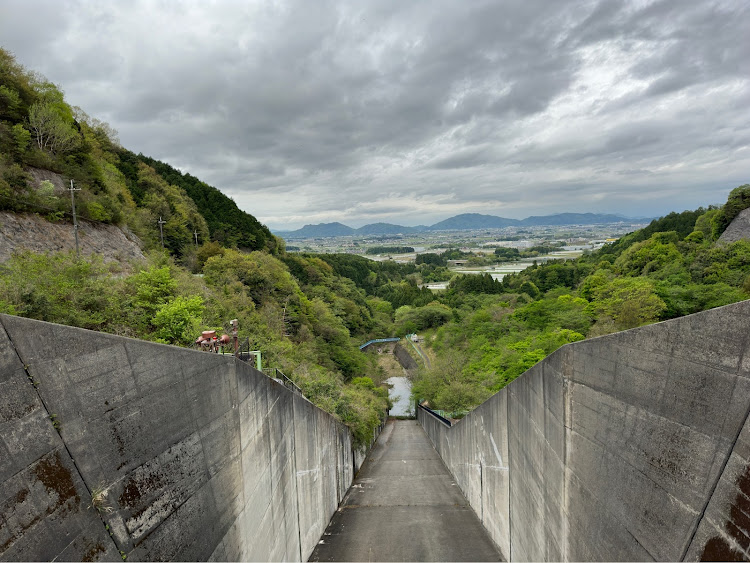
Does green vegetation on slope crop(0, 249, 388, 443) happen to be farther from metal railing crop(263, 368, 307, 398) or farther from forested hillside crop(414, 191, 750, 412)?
forested hillside crop(414, 191, 750, 412)

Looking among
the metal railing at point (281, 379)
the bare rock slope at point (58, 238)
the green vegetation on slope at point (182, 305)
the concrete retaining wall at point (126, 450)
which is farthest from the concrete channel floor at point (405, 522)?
the bare rock slope at point (58, 238)

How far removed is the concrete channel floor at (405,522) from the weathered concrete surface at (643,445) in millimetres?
3412

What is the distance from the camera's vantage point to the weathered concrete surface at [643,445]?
3342 mm

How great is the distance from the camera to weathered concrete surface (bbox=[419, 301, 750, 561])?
3342 mm

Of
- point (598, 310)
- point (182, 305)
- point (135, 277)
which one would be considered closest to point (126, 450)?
point (182, 305)

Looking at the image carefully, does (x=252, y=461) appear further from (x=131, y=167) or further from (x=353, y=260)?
(x=353, y=260)

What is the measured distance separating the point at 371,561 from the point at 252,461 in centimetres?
601

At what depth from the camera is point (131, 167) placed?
1656 inches

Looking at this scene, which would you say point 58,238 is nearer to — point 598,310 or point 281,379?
point 281,379

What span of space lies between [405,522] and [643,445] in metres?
10.2

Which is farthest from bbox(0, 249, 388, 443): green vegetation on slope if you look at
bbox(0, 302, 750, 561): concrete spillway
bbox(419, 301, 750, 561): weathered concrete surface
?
bbox(419, 301, 750, 561): weathered concrete surface

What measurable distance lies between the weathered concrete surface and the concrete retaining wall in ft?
19.1

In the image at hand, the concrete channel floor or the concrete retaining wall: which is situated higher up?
the concrete retaining wall

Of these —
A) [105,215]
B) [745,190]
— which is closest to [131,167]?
[105,215]
